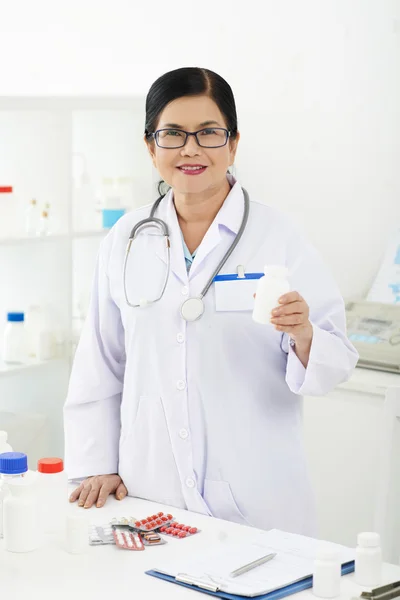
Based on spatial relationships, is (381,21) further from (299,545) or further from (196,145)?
(299,545)

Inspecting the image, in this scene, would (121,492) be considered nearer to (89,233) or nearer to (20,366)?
(20,366)

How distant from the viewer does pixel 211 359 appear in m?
1.96

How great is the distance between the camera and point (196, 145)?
196 cm

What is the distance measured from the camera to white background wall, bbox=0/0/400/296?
12.0 feet

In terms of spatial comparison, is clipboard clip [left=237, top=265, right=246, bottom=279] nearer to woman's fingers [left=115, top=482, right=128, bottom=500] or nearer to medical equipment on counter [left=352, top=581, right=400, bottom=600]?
woman's fingers [left=115, top=482, right=128, bottom=500]

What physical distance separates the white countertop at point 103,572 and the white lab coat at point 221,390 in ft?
0.59

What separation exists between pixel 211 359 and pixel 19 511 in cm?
51

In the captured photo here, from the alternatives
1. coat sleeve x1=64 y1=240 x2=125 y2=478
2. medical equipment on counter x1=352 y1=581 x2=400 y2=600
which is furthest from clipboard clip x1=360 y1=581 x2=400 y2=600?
coat sleeve x1=64 y1=240 x2=125 y2=478

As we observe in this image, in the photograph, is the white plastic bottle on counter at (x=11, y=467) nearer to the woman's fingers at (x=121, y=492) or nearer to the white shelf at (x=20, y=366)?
the woman's fingers at (x=121, y=492)

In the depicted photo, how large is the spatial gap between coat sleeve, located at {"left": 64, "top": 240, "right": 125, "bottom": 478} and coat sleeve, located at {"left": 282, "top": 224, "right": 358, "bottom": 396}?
→ 0.40 meters

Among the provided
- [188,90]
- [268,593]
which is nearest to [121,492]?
[268,593]

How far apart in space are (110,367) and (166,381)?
191 mm

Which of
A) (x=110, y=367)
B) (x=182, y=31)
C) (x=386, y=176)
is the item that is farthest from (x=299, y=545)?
(x=182, y=31)

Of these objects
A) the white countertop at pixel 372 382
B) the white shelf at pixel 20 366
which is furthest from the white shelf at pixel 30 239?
the white countertop at pixel 372 382
